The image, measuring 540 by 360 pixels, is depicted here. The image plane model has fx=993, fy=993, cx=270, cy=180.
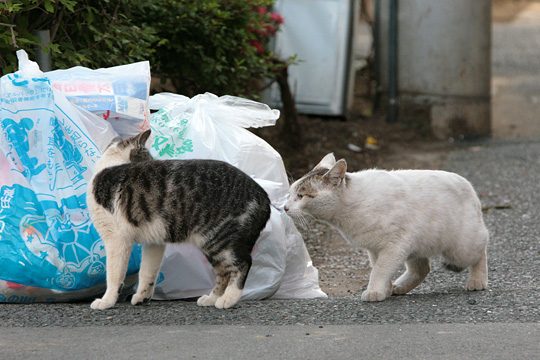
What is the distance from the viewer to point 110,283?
16.4 feet

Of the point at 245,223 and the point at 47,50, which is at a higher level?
the point at 47,50

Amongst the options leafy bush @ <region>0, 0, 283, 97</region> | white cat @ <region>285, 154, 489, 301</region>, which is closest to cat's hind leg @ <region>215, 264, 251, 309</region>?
white cat @ <region>285, 154, 489, 301</region>

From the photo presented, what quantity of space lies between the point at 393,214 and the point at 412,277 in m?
0.60

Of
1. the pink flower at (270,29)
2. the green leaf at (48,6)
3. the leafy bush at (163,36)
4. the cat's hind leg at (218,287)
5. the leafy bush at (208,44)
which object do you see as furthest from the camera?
the pink flower at (270,29)

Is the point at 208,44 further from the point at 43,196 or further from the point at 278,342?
the point at 278,342

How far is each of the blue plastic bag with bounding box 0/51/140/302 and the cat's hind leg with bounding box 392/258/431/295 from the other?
1.69 m

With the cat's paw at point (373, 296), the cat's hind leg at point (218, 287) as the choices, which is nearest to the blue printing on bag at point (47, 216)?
the cat's hind leg at point (218, 287)

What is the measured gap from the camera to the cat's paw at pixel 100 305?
4.95 metres

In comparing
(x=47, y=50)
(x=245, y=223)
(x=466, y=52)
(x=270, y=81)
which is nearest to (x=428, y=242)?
(x=245, y=223)

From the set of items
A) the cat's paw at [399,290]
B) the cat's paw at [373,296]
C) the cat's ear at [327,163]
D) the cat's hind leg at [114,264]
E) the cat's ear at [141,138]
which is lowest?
the cat's paw at [399,290]

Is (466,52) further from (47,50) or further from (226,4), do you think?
(47,50)

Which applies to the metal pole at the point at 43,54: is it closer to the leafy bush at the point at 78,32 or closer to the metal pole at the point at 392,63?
the leafy bush at the point at 78,32

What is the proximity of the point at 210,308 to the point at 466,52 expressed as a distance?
7.50m

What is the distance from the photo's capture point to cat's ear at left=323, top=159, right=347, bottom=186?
17.1 feet
